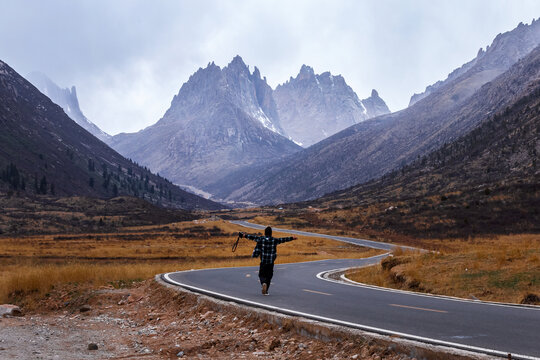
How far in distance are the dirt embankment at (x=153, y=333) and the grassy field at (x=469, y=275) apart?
A: 7383mm

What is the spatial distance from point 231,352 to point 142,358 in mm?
1633

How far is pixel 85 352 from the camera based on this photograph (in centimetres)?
965

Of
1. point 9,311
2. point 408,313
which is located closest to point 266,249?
point 408,313

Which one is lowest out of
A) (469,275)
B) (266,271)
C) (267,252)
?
(469,275)

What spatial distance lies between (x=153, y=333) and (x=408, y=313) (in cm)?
Result: 604

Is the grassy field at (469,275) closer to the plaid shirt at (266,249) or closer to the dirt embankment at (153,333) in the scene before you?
the plaid shirt at (266,249)

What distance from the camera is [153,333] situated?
11.3 m

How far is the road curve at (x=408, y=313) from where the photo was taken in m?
7.48

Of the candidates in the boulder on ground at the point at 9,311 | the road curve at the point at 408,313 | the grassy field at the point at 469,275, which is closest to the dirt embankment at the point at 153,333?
the boulder on ground at the point at 9,311

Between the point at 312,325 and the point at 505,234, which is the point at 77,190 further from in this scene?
the point at 312,325

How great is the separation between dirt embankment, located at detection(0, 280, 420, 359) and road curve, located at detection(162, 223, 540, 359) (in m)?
0.71

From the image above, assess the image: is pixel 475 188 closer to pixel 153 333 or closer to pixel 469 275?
pixel 469 275

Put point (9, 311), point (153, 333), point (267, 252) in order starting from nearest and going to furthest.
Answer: point (153, 333) < point (267, 252) < point (9, 311)

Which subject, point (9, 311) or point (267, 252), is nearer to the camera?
point (267, 252)
